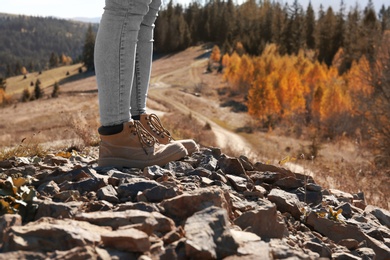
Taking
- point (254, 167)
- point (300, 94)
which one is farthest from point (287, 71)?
point (254, 167)

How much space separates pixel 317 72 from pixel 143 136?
44.4 m

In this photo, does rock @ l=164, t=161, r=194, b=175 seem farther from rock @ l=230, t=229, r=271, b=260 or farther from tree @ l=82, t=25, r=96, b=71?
tree @ l=82, t=25, r=96, b=71

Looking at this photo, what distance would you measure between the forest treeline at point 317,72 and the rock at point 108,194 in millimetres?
17368

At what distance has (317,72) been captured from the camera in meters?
45.3

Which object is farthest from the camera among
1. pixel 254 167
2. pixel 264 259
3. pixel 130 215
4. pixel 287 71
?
pixel 287 71

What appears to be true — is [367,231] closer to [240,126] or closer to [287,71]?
[240,126]

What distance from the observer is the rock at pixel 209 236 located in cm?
174

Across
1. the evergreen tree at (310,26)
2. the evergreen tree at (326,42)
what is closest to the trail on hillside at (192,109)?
the evergreen tree at (326,42)

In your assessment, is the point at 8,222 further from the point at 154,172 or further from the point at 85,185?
the point at 154,172

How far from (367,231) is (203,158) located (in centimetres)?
132

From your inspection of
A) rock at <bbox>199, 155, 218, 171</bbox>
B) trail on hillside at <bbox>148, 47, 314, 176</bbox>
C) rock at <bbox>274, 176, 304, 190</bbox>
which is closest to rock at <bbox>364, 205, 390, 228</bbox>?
rock at <bbox>274, 176, 304, 190</bbox>

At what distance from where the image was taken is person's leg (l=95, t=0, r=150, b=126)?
9.05 ft

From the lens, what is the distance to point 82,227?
1.83m

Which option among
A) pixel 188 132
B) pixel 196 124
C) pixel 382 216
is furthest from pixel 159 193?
pixel 196 124
